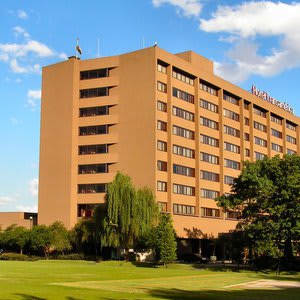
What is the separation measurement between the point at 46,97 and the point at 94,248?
1267 inches

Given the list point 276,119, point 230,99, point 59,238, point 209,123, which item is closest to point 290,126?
point 276,119

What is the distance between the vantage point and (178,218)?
96000 millimetres

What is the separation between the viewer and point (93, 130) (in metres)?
99.9

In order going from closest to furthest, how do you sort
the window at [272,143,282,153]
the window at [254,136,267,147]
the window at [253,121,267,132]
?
the window at [254,136,267,147] → the window at [253,121,267,132] → the window at [272,143,282,153]

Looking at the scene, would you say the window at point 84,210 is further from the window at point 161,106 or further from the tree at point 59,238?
the window at point 161,106

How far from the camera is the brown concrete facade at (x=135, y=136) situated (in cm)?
9531

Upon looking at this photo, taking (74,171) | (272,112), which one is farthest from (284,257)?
(272,112)

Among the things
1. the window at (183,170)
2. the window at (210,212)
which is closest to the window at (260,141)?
the window at (210,212)

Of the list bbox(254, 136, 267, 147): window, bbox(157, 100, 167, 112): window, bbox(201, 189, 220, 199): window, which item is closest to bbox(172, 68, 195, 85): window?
bbox(157, 100, 167, 112): window

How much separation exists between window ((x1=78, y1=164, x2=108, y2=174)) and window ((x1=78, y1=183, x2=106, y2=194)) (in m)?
2.42

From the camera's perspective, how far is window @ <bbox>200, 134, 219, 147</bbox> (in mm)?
106925

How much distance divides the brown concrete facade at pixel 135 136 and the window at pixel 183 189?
0.19m

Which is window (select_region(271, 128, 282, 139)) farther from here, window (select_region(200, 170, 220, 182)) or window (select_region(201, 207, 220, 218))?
window (select_region(201, 207, 220, 218))

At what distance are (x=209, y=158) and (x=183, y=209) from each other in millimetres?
14411
